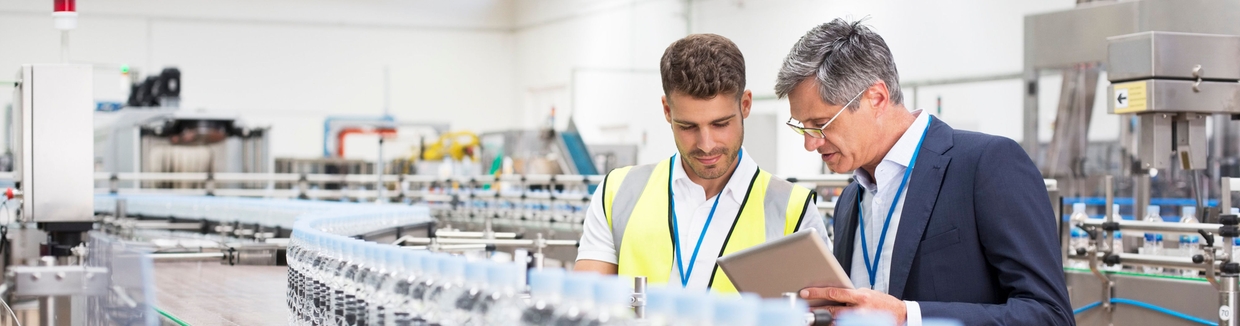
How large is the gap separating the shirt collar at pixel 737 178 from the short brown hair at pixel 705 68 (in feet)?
0.51

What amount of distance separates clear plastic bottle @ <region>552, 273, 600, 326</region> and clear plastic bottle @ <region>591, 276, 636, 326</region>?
0.04 ft

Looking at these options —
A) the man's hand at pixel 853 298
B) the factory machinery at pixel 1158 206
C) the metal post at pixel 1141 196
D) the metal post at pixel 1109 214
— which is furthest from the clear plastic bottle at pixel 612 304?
the metal post at pixel 1141 196

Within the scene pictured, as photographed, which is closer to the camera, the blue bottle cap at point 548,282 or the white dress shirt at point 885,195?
the blue bottle cap at point 548,282

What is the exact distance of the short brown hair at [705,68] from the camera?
1817 millimetres

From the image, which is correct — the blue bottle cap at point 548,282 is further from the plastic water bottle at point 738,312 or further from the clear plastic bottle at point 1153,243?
the clear plastic bottle at point 1153,243

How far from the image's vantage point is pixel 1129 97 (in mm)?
4145

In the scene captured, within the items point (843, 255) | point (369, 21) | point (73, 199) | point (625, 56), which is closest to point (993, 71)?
point (625, 56)

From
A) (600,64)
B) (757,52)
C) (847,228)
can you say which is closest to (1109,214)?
(847,228)

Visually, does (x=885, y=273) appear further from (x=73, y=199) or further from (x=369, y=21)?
(x=369, y=21)

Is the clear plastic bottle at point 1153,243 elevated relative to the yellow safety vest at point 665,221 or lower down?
→ lower down

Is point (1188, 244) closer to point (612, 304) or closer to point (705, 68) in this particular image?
point (705, 68)

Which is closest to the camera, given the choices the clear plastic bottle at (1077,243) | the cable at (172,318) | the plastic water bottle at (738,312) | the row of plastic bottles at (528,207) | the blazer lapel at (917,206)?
the plastic water bottle at (738,312)

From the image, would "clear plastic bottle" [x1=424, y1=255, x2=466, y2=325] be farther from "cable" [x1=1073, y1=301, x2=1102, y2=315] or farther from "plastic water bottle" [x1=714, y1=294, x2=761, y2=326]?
"cable" [x1=1073, y1=301, x2=1102, y2=315]

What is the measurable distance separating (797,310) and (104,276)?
4.78ft
